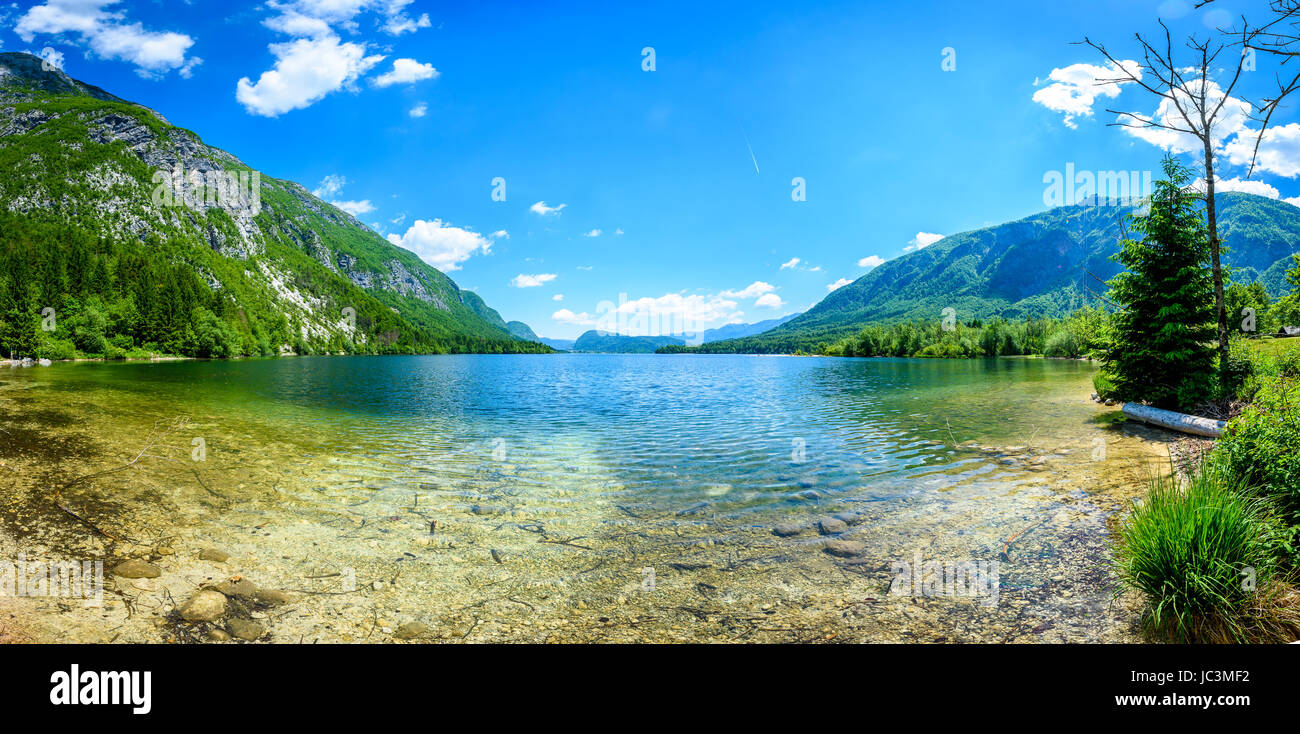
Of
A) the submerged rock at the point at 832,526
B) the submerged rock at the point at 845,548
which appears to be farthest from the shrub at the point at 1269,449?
the submerged rock at the point at 832,526

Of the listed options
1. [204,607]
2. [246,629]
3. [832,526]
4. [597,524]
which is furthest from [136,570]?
[832,526]

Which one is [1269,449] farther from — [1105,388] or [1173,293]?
[1105,388]

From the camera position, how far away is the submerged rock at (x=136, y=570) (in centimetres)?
697

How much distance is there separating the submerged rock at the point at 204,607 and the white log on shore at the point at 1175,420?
23.0 m

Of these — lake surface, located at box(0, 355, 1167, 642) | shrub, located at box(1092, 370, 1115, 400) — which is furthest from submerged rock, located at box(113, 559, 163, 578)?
shrub, located at box(1092, 370, 1115, 400)

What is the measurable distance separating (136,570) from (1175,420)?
2884 centimetres

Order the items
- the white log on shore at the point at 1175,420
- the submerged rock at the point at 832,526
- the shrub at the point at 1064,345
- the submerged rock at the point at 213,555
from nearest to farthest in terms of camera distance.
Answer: the submerged rock at the point at 213,555, the submerged rock at the point at 832,526, the white log on shore at the point at 1175,420, the shrub at the point at 1064,345

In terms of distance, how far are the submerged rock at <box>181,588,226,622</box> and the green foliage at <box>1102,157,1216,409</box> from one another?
27.9 metres

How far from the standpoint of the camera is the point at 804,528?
997 centimetres

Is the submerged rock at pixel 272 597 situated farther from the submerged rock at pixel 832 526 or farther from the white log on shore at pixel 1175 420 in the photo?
the white log on shore at pixel 1175 420

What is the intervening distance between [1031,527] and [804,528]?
4207mm

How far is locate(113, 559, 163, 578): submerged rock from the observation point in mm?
6969
